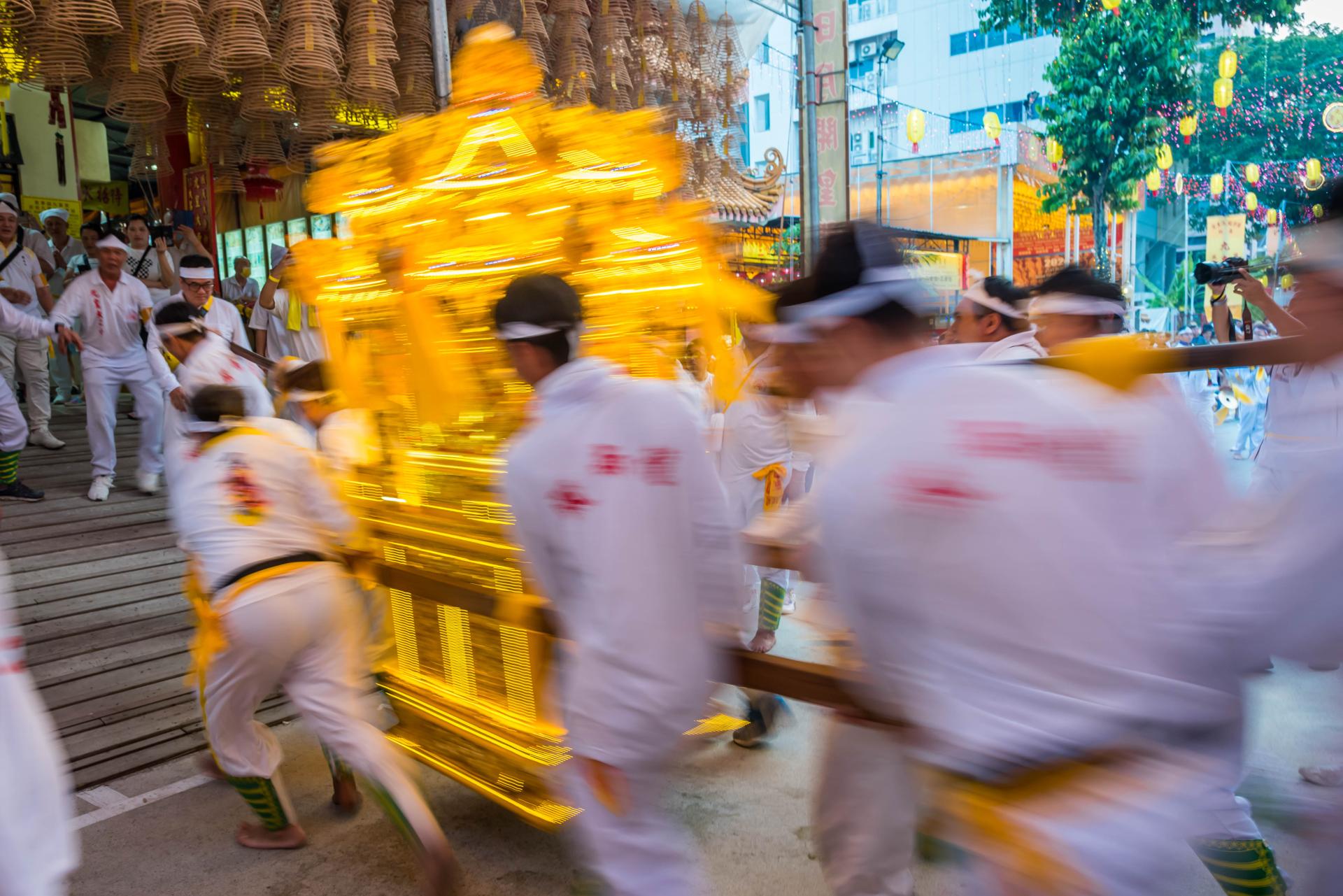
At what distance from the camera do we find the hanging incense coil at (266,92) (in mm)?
4805

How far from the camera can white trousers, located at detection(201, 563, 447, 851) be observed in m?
2.54

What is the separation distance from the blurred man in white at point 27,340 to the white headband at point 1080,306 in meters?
6.26

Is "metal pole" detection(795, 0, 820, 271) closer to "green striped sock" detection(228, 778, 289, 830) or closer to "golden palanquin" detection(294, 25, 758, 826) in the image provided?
"golden palanquin" detection(294, 25, 758, 826)

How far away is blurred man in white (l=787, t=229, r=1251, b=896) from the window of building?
24.5m

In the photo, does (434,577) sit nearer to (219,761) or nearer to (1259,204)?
(219,761)

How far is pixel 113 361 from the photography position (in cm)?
581

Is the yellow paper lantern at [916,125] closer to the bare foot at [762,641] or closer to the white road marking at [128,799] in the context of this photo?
the bare foot at [762,641]

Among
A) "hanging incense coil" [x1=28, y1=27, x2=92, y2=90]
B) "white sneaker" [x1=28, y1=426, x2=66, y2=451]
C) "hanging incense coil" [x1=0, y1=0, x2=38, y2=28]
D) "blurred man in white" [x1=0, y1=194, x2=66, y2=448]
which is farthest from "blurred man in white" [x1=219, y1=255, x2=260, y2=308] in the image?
"hanging incense coil" [x1=0, y1=0, x2=38, y2=28]

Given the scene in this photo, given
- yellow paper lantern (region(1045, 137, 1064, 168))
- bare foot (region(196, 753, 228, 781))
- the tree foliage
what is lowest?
bare foot (region(196, 753, 228, 781))

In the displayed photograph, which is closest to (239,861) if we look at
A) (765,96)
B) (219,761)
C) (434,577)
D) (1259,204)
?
(219,761)

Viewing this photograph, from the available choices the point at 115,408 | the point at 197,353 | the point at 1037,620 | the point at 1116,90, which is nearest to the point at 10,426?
the point at 115,408

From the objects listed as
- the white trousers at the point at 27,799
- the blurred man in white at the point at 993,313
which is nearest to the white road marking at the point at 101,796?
the white trousers at the point at 27,799

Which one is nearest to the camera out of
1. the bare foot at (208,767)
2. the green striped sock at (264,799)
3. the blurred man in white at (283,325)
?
the green striped sock at (264,799)

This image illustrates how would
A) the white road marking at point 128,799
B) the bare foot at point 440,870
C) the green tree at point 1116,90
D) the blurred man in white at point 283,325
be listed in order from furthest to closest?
the green tree at point 1116,90, the blurred man in white at point 283,325, the white road marking at point 128,799, the bare foot at point 440,870
